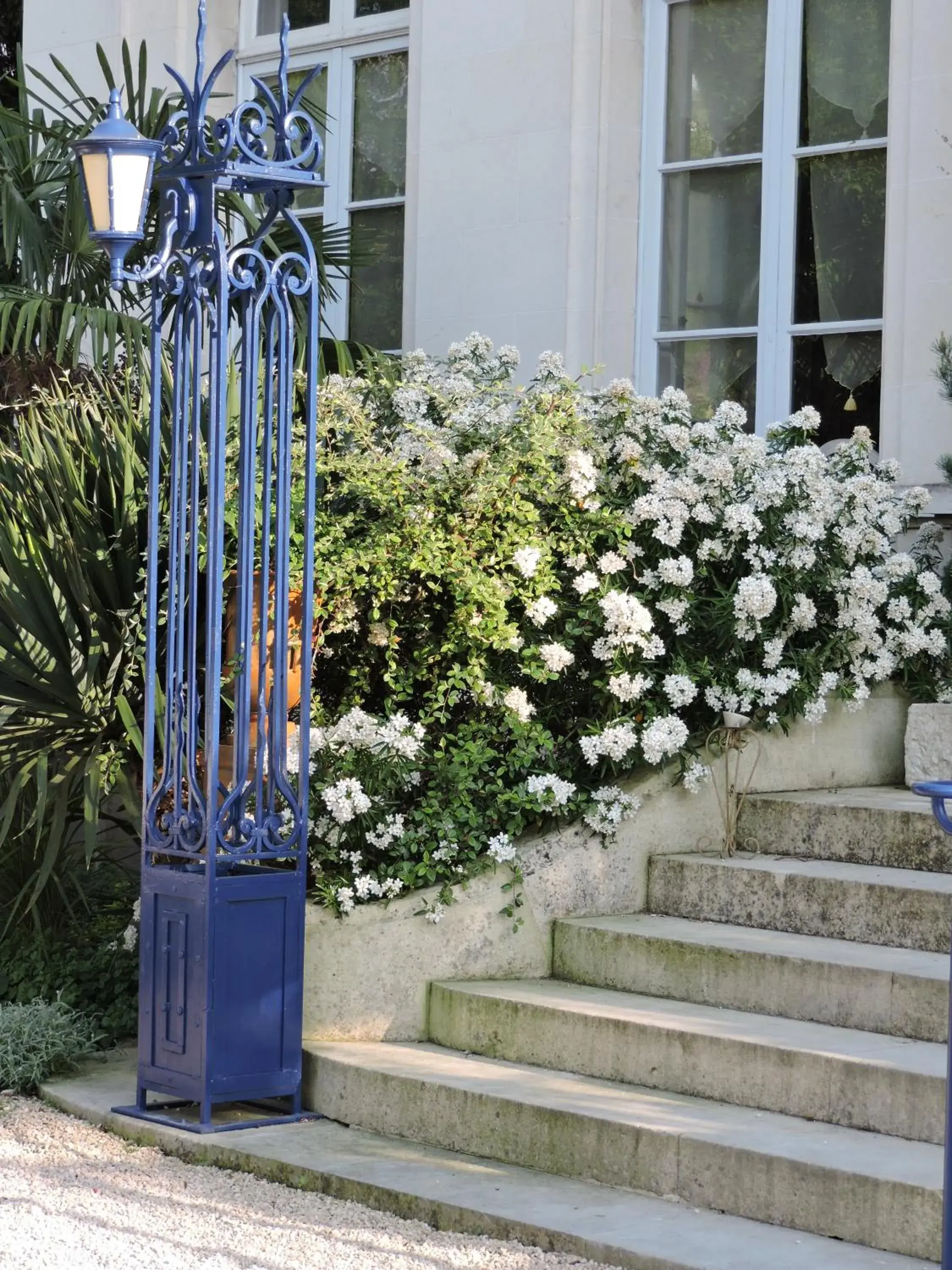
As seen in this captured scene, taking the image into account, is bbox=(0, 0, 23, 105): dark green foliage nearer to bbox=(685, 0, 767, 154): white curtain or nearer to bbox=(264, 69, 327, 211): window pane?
bbox=(264, 69, 327, 211): window pane

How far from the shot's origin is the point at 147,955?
5.19 m

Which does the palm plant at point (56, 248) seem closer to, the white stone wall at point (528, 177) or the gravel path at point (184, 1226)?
the white stone wall at point (528, 177)

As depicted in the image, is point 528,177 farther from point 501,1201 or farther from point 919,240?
point 501,1201

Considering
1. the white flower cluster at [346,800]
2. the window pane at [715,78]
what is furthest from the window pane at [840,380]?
the white flower cluster at [346,800]

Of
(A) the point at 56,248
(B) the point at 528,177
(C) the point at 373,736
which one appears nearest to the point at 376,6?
(B) the point at 528,177

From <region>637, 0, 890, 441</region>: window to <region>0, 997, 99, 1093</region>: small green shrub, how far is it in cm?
386

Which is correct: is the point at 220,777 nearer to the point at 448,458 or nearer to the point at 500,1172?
the point at 448,458

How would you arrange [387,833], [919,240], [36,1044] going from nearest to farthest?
1. [387,833]
2. [36,1044]
3. [919,240]

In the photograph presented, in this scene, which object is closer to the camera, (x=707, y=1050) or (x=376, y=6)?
(x=707, y=1050)

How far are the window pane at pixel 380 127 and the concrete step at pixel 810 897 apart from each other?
15.3 ft

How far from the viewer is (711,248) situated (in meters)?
7.98

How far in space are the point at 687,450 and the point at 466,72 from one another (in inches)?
118

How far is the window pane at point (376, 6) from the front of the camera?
9.09 meters

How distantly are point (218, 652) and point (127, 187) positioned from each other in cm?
128
